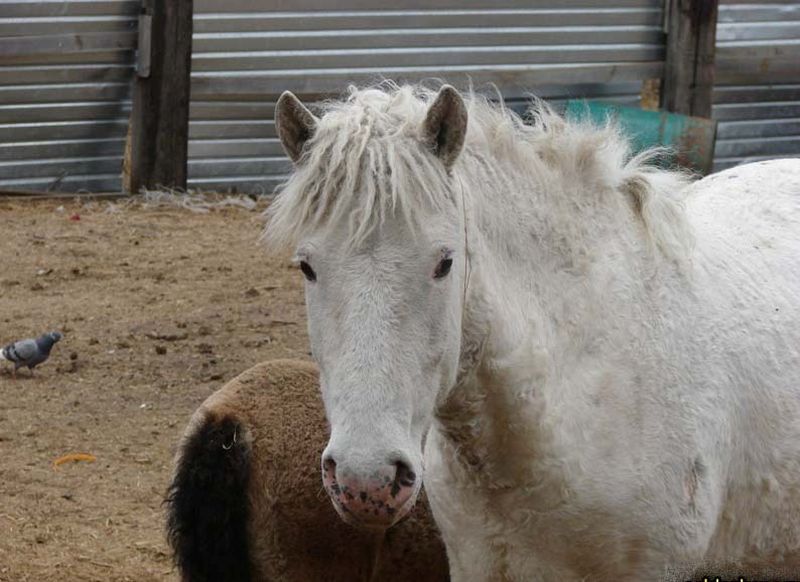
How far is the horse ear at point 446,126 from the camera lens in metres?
2.80

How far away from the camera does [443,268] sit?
9.12 feet

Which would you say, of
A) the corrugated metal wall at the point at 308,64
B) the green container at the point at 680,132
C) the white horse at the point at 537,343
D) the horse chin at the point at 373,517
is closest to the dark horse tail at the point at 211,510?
the white horse at the point at 537,343

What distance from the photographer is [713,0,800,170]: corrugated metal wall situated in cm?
1140

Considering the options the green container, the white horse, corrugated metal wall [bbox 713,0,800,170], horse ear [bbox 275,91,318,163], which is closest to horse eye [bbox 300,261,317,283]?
the white horse

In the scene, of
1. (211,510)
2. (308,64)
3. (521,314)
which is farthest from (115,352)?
(308,64)

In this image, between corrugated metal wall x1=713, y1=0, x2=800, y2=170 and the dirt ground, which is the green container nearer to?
corrugated metal wall x1=713, y1=0, x2=800, y2=170

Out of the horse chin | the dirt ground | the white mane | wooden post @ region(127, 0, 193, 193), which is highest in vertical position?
the white mane

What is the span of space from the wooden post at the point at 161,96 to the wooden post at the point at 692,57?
3844mm

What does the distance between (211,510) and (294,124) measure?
130cm

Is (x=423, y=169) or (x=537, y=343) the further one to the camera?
(x=537, y=343)

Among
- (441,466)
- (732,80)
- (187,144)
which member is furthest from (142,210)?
(441,466)

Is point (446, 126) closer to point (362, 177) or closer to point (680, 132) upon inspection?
point (362, 177)

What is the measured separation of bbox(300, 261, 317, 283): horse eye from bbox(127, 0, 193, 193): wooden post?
694cm

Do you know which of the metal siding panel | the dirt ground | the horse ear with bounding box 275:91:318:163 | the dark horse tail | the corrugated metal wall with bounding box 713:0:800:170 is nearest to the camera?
the horse ear with bounding box 275:91:318:163
